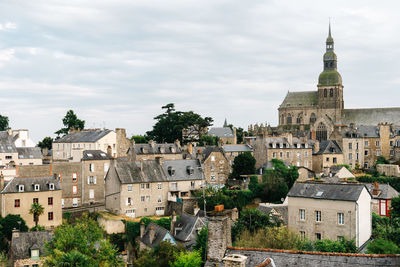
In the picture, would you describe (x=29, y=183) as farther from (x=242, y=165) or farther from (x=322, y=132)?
(x=322, y=132)

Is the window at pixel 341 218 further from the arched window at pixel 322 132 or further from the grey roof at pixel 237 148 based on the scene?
the arched window at pixel 322 132

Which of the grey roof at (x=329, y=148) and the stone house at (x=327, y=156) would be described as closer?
the stone house at (x=327, y=156)

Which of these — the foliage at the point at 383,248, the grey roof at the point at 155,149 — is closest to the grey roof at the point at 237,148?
the grey roof at the point at 155,149

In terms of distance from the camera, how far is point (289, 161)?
62844 millimetres

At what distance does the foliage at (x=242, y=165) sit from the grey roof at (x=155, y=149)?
837 centimetres

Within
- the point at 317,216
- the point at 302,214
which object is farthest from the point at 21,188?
the point at 317,216

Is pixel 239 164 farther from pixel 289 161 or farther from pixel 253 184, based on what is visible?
pixel 289 161

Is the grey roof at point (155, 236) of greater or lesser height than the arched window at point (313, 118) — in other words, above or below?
below

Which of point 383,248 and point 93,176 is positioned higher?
point 93,176

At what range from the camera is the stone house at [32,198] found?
4091cm

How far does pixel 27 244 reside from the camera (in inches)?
1364

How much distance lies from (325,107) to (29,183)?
248ft

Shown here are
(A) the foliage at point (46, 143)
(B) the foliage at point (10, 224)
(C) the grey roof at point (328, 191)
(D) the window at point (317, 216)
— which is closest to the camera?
(C) the grey roof at point (328, 191)

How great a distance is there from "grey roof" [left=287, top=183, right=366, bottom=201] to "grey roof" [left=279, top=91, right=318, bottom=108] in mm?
72098
